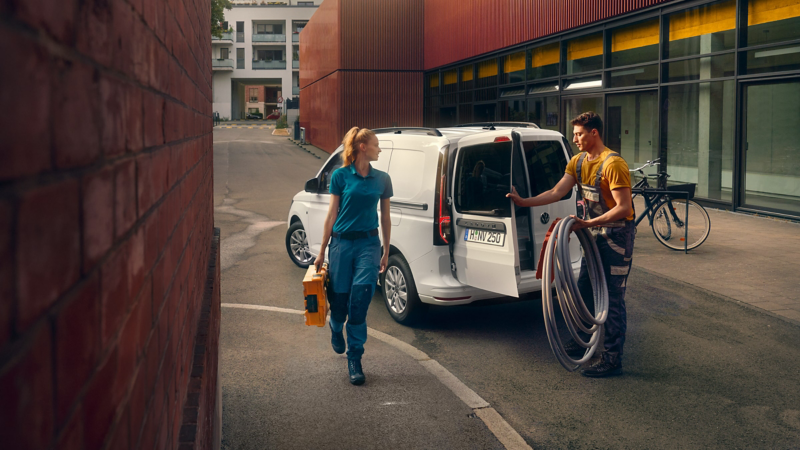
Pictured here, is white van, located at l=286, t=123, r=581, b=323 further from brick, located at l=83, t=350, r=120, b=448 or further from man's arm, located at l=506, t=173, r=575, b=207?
brick, located at l=83, t=350, r=120, b=448

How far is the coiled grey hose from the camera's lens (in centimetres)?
553

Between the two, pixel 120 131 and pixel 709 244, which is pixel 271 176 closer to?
pixel 709 244

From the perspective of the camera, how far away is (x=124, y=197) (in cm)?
97

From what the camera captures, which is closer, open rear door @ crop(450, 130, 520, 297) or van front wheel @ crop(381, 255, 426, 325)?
open rear door @ crop(450, 130, 520, 297)

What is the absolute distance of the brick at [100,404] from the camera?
75 cm

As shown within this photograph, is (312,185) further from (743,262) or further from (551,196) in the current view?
(743,262)

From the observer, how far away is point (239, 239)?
39.5 feet

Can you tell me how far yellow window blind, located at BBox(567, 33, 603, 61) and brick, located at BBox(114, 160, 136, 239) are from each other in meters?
17.8

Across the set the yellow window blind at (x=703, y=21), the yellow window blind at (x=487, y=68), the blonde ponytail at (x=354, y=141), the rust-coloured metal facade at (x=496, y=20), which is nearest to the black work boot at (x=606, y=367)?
the blonde ponytail at (x=354, y=141)

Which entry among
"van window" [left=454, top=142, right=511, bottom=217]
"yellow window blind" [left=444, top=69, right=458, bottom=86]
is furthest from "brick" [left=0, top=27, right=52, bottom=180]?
"yellow window blind" [left=444, top=69, right=458, bottom=86]

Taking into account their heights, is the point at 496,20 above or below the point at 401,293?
above

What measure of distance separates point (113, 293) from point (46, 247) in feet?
0.97

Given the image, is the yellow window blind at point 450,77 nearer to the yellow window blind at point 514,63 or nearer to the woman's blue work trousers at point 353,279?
the yellow window blind at point 514,63

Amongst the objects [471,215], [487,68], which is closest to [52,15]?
[471,215]
